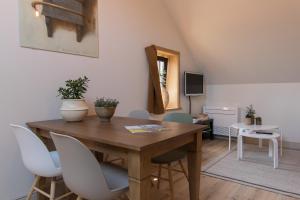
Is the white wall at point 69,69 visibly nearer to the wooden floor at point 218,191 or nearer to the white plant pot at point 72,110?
the white plant pot at point 72,110

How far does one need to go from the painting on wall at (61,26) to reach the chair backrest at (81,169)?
4.26 ft

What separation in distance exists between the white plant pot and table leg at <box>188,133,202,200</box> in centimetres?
102

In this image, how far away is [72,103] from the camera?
2.04m

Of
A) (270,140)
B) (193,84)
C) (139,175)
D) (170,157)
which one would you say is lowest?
(270,140)

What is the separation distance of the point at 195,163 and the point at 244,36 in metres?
2.77

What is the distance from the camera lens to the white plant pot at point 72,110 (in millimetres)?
1996

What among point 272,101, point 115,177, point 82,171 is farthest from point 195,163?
point 272,101

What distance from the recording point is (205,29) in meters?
3.92

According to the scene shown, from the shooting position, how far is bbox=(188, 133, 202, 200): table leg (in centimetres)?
177

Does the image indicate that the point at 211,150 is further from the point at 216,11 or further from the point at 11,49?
the point at 11,49

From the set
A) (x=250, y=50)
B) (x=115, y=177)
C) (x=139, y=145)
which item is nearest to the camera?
(x=139, y=145)

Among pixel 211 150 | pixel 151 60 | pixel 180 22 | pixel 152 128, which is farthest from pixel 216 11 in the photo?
pixel 152 128

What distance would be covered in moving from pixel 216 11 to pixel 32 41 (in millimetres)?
2743

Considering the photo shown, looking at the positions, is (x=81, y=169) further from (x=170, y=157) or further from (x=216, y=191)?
(x=216, y=191)
